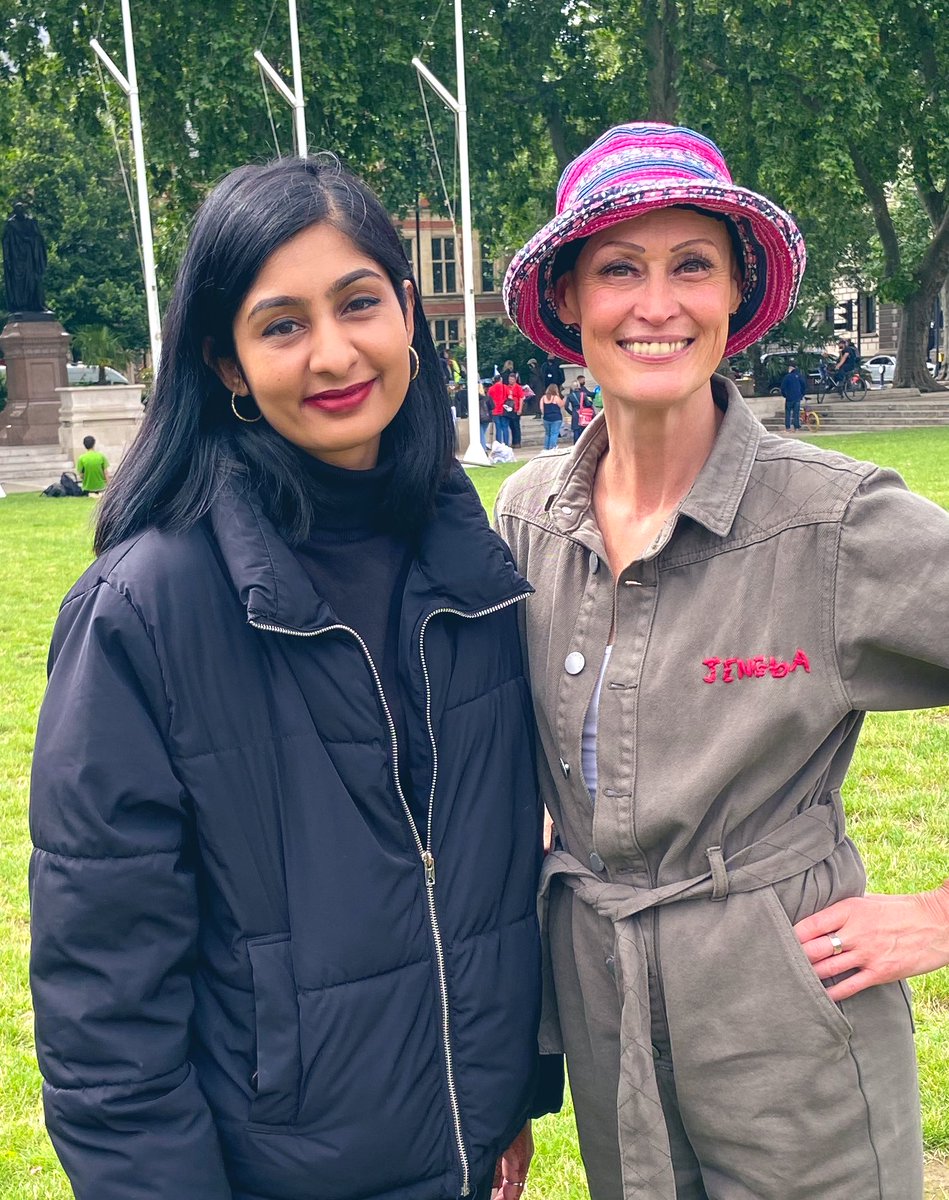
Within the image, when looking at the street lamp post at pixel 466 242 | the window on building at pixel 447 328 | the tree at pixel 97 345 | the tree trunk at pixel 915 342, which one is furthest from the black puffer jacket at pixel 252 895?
the window on building at pixel 447 328

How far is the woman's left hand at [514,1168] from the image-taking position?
263 centimetres

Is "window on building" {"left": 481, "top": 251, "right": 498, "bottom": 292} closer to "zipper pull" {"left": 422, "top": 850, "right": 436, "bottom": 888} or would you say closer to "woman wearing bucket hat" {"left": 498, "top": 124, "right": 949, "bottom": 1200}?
"woman wearing bucket hat" {"left": 498, "top": 124, "right": 949, "bottom": 1200}

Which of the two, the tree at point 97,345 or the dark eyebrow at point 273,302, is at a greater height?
the dark eyebrow at point 273,302

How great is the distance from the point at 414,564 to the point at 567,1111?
2.42 meters

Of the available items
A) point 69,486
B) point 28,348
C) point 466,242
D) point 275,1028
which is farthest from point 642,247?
point 28,348

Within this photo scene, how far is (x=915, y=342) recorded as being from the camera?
113 feet

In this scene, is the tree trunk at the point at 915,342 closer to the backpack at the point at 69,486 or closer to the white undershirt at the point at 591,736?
the backpack at the point at 69,486

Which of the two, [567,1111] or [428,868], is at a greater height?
[428,868]

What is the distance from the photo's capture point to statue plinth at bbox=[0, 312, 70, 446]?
31.8 m

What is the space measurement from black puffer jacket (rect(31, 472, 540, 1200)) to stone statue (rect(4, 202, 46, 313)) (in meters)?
32.5

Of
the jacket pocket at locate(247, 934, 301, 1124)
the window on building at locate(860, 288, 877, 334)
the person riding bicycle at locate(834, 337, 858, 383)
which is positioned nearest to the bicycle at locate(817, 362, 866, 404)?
the person riding bicycle at locate(834, 337, 858, 383)

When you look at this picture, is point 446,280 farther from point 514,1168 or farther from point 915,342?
point 514,1168

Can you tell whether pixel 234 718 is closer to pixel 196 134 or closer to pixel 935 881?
pixel 935 881

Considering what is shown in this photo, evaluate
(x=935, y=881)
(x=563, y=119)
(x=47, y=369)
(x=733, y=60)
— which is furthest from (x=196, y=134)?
(x=935, y=881)
